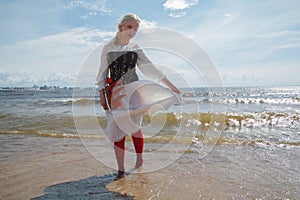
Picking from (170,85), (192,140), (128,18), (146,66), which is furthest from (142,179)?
(192,140)

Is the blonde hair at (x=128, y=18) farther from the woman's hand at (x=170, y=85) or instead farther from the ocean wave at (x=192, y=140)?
the ocean wave at (x=192, y=140)

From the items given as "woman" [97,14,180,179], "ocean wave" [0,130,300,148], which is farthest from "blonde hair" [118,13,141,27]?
"ocean wave" [0,130,300,148]

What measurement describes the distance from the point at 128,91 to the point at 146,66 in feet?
1.34

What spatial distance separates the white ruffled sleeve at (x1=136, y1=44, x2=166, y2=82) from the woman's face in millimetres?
190

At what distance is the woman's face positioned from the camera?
2.78 meters

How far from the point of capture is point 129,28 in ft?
9.21

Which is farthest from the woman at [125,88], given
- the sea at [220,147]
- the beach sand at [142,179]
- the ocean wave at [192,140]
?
the ocean wave at [192,140]

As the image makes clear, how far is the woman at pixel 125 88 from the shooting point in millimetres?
2795

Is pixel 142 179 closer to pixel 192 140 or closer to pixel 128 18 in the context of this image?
pixel 128 18

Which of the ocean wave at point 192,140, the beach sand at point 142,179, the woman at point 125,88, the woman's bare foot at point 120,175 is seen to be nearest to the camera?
the beach sand at point 142,179

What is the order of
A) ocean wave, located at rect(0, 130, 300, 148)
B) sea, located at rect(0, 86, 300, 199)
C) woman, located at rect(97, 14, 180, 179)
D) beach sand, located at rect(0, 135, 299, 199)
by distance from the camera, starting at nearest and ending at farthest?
beach sand, located at rect(0, 135, 299, 199) < sea, located at rect(0, 86, 300, 199) < woman, located at rect(97, 14, 180, 179) < ocean wave, located at rect(0, 130, 300, 148)

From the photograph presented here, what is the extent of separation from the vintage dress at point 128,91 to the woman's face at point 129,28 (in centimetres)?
14

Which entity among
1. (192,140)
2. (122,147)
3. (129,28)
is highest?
(129,28)

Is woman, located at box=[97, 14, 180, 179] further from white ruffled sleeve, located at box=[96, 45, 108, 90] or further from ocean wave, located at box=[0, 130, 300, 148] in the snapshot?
ocean wave, located at box=[0, 130, 300, 148]
